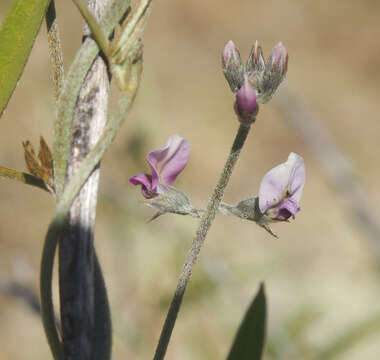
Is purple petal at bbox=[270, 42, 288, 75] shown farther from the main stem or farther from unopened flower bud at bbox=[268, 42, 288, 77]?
the main stem

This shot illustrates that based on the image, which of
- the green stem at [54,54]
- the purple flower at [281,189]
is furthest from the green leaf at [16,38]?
the purple flower at [281,189]

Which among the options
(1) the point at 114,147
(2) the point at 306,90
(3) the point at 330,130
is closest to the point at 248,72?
(1) the point at 114,147

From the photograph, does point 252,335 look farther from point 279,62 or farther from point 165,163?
point 279,62

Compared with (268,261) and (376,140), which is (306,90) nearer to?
(376,140)

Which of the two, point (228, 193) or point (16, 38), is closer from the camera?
point (16, 38)

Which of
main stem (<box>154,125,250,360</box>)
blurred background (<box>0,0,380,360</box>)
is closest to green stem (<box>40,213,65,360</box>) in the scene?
main stem (<box>154,125,250,360</box>)

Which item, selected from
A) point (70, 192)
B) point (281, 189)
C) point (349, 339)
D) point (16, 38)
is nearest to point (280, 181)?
point (281, 189)

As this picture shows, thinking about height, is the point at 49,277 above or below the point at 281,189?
below

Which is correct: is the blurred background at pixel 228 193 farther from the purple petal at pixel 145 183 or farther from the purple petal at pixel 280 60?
the purple petal at pixel 280 60
